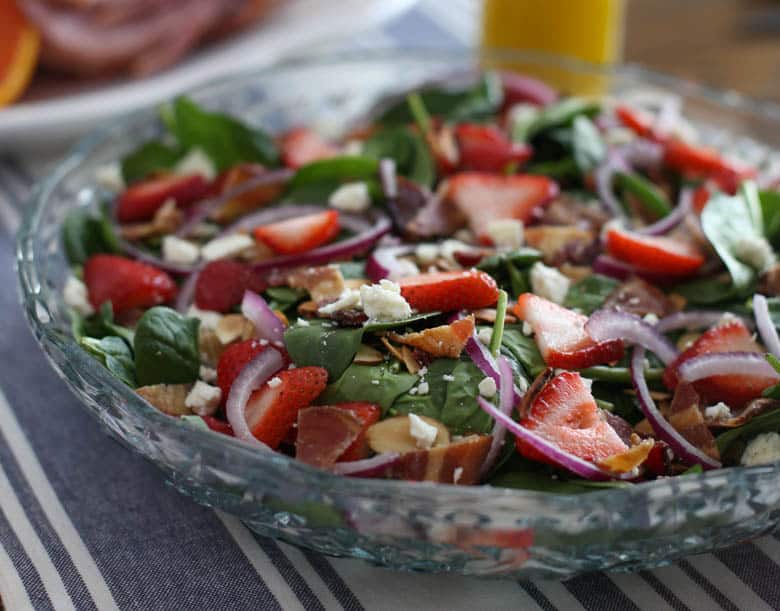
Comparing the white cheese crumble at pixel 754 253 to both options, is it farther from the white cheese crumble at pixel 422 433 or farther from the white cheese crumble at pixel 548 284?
the white cheese crumble at pixel 422 433

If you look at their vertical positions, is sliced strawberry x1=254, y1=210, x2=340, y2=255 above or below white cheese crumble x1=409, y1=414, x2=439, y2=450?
above

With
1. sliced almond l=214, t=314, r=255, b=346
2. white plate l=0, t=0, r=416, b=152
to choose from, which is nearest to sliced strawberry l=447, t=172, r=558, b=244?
sliced almond l=214, t=314, r=255, b=346

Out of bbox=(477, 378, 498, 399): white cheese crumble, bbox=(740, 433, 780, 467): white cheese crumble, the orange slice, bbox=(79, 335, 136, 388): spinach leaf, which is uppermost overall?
the orange slice

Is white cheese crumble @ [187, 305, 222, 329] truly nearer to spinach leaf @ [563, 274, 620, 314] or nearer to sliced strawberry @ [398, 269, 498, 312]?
sliced strawberry @ [398, 269, 498, 312]

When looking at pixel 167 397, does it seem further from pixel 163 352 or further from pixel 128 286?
pixel 128 286

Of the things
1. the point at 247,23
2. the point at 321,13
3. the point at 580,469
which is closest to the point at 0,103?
the point at 247,23

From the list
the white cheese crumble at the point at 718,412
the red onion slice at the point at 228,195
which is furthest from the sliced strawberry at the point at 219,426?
the white cheese crumble at the point at 718,412
